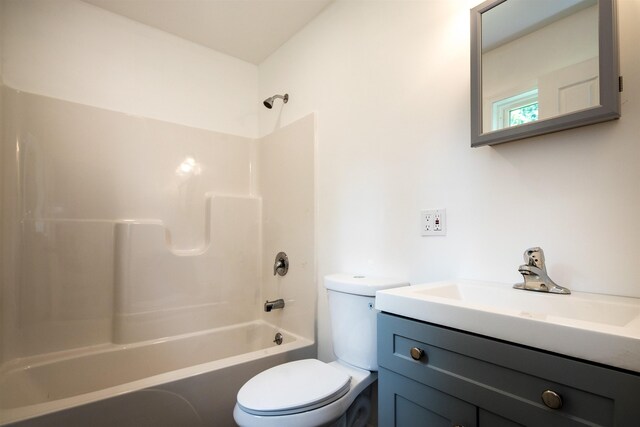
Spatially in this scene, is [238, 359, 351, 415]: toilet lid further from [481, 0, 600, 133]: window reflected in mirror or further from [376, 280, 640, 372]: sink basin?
[481, 0, 600, 133]: window reflected in mirror

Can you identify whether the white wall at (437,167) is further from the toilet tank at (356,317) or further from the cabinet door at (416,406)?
the cabinet door at (416,406)

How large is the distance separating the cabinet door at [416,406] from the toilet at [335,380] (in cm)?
23

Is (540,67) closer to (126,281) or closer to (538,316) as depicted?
(538,316)

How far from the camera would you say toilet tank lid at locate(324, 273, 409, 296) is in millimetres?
1318

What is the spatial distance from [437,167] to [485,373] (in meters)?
0.82

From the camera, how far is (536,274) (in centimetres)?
96

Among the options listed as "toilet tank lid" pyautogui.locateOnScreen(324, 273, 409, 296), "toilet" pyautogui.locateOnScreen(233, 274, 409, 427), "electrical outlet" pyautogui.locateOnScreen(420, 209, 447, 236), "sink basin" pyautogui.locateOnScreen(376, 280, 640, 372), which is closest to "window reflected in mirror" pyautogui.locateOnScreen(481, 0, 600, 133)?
"electrical outlet" pyautogui.locateOnScreen(420, 209, 447, 236)

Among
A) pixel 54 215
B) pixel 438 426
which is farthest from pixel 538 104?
pixel 54 215

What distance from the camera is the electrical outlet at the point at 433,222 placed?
1269 millimetres

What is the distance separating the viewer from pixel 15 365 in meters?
1.55

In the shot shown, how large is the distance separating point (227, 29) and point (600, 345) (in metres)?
2.42

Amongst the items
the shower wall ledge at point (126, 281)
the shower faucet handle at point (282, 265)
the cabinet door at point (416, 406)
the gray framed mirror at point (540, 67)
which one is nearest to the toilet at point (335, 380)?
the cabinet door at point (416, 406)

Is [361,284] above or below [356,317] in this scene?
above

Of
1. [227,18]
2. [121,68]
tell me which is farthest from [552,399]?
→ [121,68]
